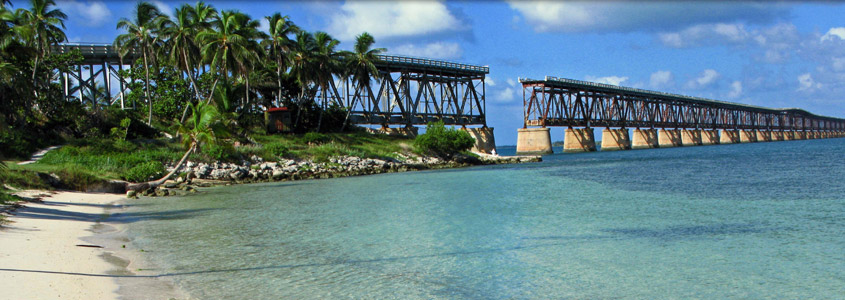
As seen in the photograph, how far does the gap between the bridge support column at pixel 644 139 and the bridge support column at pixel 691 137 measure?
25.6 meters

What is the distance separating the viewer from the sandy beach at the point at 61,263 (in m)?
9.26

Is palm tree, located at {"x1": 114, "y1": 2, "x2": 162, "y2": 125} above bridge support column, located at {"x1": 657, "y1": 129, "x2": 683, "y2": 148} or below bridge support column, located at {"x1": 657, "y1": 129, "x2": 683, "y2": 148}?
above

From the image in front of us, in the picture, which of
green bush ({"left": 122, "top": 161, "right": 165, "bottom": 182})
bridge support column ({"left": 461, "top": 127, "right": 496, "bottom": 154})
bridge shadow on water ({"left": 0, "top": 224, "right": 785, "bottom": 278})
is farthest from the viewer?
bridge support column ({"left": 461, "top": 127, "right": 496, "bottom": 154})

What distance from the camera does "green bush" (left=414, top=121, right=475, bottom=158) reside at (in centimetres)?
6712

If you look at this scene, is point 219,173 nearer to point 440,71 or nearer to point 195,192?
point 195,192

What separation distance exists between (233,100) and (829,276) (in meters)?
53.0

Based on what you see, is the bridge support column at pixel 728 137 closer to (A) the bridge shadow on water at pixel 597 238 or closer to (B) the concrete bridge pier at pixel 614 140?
(B) the concrete bridge pier at pixel 614 140

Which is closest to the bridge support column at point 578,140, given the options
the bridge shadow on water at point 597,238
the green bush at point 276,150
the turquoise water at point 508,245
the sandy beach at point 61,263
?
the green bush at point 276,150

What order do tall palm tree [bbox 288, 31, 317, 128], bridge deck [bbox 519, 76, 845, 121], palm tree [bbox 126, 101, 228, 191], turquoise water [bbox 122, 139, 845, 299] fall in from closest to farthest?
turquoise water [bbox 122, 139, 845, 299] < palm tree [bbox 126, 101, 228, 191] < tall palm tree [bbox 288, 31, 317, 128] < bridge deck [bbox 519, 76, 845, 121]

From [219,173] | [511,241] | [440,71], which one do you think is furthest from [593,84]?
[511,241]

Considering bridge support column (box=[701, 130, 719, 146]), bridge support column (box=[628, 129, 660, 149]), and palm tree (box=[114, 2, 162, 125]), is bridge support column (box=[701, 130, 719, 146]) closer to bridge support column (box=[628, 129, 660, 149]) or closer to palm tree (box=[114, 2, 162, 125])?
bridge support column (box=[628, 129, 660, 149])

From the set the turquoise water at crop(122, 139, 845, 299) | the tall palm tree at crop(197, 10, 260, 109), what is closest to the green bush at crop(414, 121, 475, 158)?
the tall palm tree at crop(197, 10, 260, 109)

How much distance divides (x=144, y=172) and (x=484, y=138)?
64.7 meters

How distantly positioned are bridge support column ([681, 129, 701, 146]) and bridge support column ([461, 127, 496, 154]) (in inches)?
3827
